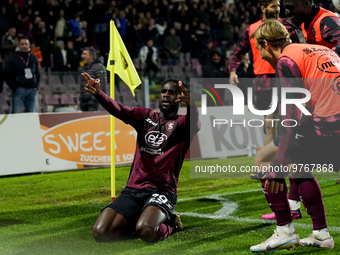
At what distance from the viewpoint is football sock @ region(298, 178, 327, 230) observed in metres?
4.82

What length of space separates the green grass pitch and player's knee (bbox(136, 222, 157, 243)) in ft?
0.21

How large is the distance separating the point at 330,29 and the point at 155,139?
2140mm

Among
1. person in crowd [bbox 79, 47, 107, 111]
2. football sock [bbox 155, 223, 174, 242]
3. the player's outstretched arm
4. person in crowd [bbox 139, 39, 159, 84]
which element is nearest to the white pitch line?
football sock [bbox 155, 223, 174, 242]

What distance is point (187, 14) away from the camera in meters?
21.0

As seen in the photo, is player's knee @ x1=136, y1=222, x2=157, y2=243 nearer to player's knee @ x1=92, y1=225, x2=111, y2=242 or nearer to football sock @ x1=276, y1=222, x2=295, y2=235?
player's knee @ x1=92, y1=225, x2=111, y2=242

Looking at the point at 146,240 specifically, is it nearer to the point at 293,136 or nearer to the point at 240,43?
the point at 293,136

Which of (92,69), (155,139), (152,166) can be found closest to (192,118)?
(155,139)

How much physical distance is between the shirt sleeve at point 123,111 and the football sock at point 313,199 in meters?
1.86

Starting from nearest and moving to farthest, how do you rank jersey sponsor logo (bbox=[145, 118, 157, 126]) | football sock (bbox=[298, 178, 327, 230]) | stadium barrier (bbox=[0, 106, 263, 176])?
1. football sock (bbox=[298, 178, 327, 230])
2. jersey sponsor logo (bbox=[145, 118, 157, 126])
3. stadium barrier (bbox=[0, 106, 263, 176])

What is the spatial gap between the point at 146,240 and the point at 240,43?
392 centimetres

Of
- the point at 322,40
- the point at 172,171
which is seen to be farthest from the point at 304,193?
the point at 322,40

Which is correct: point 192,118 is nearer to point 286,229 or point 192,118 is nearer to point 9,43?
point 286,229

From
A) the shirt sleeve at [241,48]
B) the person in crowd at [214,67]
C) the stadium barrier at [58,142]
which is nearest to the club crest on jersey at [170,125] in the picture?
the shirt sleeve at [241,48]

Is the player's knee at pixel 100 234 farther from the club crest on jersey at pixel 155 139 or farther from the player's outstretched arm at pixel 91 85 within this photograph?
the player's outstretched arm at pixel 91 85
